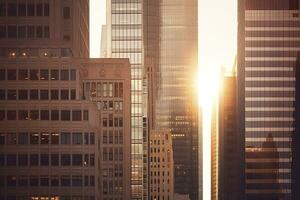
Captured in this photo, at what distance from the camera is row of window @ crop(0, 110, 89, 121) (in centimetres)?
12244

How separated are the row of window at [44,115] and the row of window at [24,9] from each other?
68.6 ft

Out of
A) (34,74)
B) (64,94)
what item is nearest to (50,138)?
(64,94)

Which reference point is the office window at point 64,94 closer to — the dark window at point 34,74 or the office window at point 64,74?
the office window at point 64,74

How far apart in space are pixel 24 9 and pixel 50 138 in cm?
2636

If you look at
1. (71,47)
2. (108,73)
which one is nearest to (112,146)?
(108,73)

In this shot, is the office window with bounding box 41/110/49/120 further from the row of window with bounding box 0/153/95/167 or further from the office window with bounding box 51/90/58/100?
the row of window with bounding box 0/153/95/167

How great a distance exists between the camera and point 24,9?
13500 cm

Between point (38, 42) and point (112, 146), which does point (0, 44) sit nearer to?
point (38, 42)

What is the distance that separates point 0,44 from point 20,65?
11.0 metres

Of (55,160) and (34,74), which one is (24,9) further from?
(55,160)

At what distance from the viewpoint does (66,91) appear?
4875 inches

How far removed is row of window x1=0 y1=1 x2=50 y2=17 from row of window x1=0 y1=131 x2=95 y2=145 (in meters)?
24.4

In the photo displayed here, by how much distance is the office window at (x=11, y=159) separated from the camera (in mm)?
121000

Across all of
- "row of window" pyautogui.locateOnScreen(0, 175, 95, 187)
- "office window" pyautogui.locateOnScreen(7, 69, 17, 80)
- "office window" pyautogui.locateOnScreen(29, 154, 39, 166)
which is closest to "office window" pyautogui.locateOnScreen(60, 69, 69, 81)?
"office window" pyautogui.locateOnScreen(7, 69, 17, 80)
